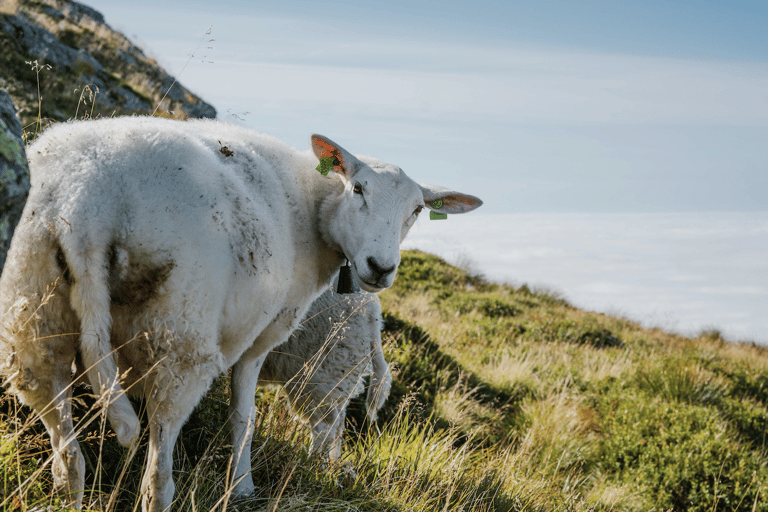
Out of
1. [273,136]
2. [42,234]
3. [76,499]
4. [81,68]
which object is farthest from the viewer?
[81,68]

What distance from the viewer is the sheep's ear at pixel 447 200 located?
4.25m

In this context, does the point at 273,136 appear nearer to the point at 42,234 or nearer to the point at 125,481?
the point at 42,234

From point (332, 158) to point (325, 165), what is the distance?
0.22 feet

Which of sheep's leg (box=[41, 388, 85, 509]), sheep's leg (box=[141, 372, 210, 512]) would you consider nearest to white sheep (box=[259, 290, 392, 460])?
sheep's leg (box=[141, 372, 210, 512])

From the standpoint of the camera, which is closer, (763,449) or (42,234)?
(42,234)

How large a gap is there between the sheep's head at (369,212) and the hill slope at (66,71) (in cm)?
946

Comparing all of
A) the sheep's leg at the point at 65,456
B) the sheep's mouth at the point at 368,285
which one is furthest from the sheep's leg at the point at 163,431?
the sheep's mouth at the point at 368,285

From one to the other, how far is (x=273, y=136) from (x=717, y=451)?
7243 millimetres

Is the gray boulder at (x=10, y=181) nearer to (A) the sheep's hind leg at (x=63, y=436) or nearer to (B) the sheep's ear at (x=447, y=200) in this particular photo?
(A) the sheep's hind leg at (x=63, y=436)

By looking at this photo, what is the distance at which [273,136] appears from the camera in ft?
12.9

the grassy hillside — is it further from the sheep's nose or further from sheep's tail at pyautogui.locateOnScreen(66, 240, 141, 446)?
the sheep's nose

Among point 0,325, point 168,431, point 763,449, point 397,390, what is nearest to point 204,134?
point 0,325

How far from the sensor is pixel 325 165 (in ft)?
12.4

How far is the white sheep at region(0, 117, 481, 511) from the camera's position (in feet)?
7.92
